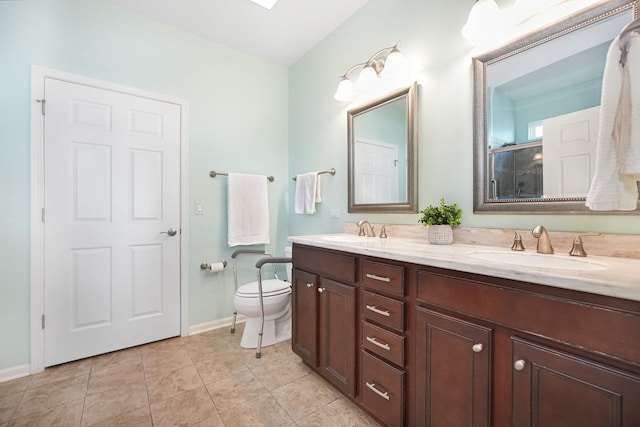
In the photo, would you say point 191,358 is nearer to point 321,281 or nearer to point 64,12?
point 321,281

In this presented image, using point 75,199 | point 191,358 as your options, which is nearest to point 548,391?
point 191,358

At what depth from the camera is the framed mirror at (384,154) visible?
173 cm

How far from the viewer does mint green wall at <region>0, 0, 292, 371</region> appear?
5.72 ft

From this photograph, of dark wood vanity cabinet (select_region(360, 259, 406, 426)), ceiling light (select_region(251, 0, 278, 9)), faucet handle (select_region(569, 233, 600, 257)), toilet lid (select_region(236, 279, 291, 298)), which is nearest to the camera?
faucet handle (select_region(569, 233, 600, 257))

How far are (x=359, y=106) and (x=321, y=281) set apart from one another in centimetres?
136

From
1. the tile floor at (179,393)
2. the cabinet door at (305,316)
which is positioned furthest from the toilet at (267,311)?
the cabinet door at (305,316)

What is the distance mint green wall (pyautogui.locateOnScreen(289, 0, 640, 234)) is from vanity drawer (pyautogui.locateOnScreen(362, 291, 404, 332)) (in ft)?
2.14

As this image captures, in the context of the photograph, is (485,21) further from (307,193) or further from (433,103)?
(307,193)

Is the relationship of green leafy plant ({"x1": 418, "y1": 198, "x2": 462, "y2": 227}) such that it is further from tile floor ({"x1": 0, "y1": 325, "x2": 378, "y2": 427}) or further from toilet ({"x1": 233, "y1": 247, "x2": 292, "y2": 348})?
toilet ({"x1": 233, "y1": 247, "x2": 292, "y2": 348})

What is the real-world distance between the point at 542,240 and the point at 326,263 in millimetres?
1011

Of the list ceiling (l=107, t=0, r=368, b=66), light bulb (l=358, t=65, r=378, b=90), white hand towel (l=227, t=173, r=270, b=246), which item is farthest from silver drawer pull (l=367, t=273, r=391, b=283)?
ceiling (l=107, t=0, r=368, b=66)

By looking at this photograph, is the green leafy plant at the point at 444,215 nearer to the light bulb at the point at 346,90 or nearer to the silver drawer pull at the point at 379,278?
the silver drawer pull at the point at 379,278

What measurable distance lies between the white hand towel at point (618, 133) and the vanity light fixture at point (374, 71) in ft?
3.76

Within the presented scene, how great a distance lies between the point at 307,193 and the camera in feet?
8.28
